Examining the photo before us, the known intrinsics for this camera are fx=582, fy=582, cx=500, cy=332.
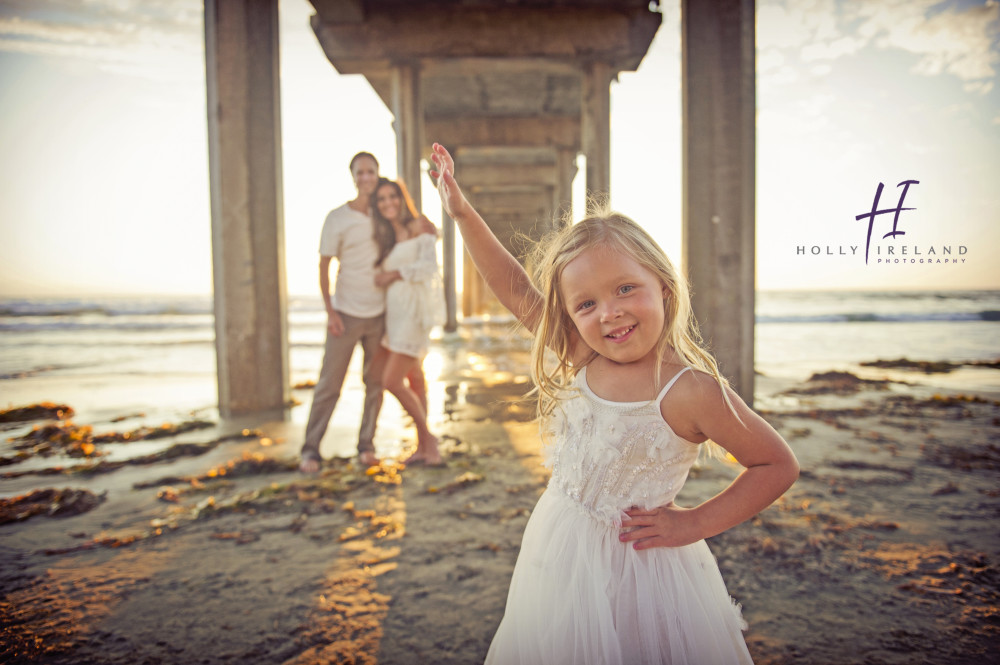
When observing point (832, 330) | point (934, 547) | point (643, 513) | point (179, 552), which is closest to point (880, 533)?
point (934, 547)

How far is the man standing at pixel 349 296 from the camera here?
4.38 meters

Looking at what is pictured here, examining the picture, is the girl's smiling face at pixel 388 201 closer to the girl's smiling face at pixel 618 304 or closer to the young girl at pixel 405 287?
the young girl at pixel 405 287

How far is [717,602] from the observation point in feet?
4.44

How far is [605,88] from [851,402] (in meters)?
5.95

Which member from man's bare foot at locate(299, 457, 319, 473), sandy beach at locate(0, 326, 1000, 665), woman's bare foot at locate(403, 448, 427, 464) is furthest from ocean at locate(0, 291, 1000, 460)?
sandy beach at locate(0, 326, 1000, 665)

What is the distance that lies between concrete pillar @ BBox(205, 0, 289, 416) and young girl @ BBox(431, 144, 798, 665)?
216 inches

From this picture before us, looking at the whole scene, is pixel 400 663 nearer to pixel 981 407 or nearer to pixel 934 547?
pixel 934 547

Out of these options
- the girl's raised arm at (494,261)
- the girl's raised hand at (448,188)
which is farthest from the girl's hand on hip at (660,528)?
the girl's raised hand at (448,188)

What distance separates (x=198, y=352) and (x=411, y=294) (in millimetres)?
11226

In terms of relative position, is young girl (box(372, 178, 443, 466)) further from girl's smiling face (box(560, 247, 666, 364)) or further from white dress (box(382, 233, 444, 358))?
girl's smiling face (box(560, 247, 666, 364))

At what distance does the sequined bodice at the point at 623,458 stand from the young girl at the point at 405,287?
303 centimetres

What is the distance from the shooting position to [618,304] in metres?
1.35

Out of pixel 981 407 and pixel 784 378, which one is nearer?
pixel 981 407

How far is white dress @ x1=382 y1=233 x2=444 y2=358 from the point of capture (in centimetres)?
439
